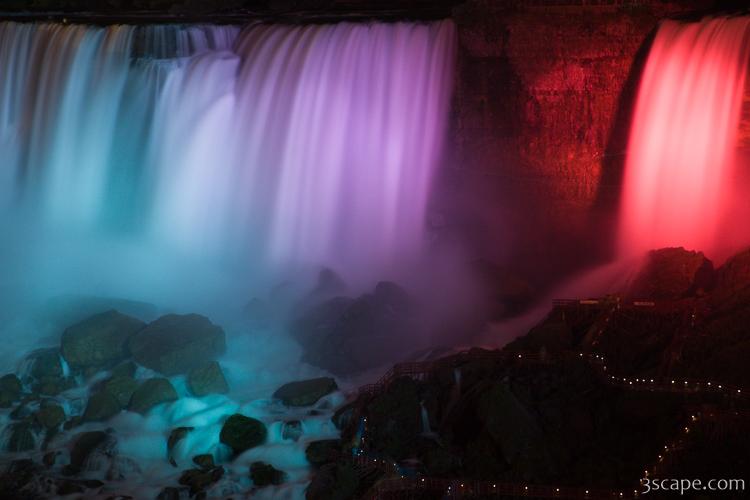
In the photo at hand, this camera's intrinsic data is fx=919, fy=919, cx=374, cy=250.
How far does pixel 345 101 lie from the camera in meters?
22.9

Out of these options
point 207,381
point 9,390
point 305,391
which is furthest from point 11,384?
point 305,391

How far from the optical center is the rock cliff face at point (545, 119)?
20438mm

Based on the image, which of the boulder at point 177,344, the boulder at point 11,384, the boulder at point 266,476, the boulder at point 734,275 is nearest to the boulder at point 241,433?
the boulder at point 266,476

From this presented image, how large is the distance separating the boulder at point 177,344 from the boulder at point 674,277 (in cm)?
857

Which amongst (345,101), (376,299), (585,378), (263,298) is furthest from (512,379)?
(345,101)

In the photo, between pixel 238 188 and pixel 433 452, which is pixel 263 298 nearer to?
pixel 238 188

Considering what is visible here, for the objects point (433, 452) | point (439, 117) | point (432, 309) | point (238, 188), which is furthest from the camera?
point (238, 188)

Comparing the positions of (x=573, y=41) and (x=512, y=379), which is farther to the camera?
(x=573, y=41)

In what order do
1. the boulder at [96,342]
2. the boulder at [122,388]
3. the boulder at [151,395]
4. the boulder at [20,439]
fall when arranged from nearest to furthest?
the boulder at [20,439] → the boulder at [151,395] → the boulder at [122,388] → the boulder at [96,342]

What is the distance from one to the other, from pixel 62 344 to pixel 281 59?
29.8 feet

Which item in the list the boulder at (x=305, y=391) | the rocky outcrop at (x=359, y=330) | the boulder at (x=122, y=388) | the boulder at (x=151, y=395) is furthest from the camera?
the rocky outcrop at (x=359, y=330)

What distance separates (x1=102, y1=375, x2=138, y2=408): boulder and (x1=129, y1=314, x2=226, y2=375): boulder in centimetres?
72

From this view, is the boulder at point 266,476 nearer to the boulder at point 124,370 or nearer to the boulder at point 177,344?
the boulder at point 177,344

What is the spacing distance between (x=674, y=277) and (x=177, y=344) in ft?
32.8
